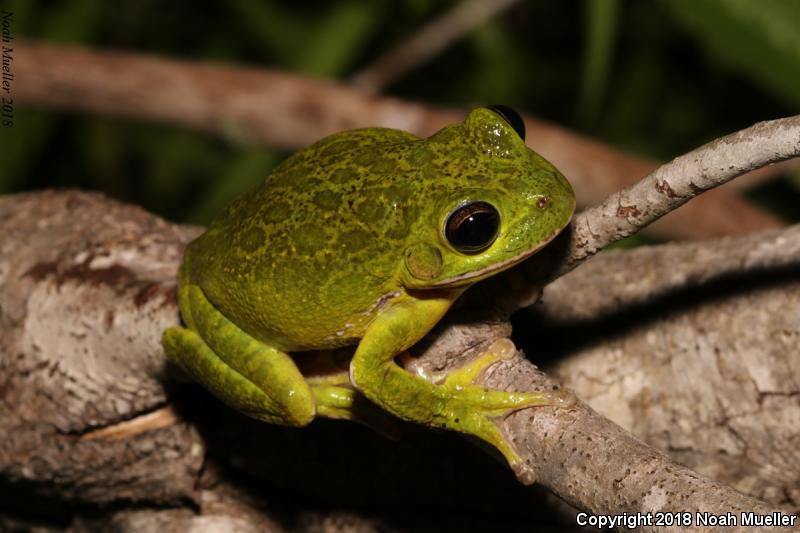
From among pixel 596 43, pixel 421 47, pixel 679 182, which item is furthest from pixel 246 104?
pixel 679 182

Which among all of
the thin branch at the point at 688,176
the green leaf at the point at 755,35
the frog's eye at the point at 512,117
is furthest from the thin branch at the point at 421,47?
the thin branch at the point at 688,176

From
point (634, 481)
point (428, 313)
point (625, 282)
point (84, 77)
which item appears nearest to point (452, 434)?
point (428, 313)

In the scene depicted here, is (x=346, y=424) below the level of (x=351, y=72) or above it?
below

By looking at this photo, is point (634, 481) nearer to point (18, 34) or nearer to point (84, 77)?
point (84, 77)

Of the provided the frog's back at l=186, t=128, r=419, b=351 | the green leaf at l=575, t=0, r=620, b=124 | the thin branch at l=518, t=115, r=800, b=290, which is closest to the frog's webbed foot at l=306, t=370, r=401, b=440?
the frog's back at l=186, t=128, r=419, b=351

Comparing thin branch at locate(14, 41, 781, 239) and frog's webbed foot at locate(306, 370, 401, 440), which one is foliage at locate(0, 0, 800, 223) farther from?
frog's webbed foot at locate(306, 370, 401, 440)

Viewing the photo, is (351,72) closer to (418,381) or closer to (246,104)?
(246,104)

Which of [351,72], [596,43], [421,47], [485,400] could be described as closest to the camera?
[485,400]
